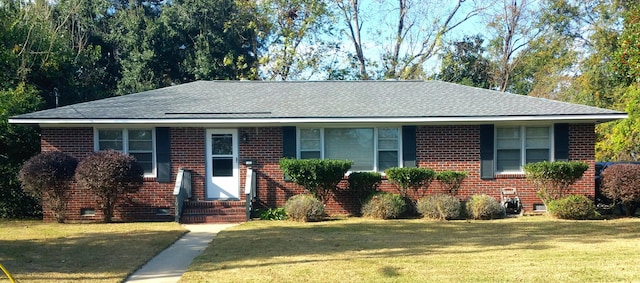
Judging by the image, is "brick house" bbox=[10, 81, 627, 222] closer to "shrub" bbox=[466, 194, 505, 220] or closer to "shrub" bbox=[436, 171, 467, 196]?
"shrub" bbox=[436, 171, 467, 196]

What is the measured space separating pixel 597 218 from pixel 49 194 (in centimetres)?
1411

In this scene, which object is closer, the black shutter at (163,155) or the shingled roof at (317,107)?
the shingled roof at (317,107)

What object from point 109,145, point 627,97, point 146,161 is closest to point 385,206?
point 146,161

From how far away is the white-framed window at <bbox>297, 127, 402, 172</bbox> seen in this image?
15.8m

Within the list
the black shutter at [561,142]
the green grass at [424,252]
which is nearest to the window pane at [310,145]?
the green grass at [424,252]

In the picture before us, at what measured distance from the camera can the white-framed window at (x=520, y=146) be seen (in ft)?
51.5

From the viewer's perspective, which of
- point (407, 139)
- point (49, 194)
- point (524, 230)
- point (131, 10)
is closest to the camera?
point (524, 230)

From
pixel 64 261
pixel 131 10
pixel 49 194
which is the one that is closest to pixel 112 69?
Result: pixel 131 10

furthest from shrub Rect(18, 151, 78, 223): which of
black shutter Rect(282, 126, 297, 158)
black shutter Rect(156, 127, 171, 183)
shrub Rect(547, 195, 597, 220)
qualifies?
shrub Rect(547, 195, 597, 220)

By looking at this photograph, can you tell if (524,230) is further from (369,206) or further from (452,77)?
(452,77)

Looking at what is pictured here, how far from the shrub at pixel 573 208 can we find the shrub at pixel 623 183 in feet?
2.46

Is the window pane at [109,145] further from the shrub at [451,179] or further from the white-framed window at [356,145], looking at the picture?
the shrub at [451,179]

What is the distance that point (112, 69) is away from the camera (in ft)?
97.6

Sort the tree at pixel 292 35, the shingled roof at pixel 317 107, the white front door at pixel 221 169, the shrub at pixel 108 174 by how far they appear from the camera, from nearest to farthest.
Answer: the shrub at pixel 108 174, the shingled roof at pixel 317 107, the white front door at pixel 221 169, the tree at pixel 292 35
